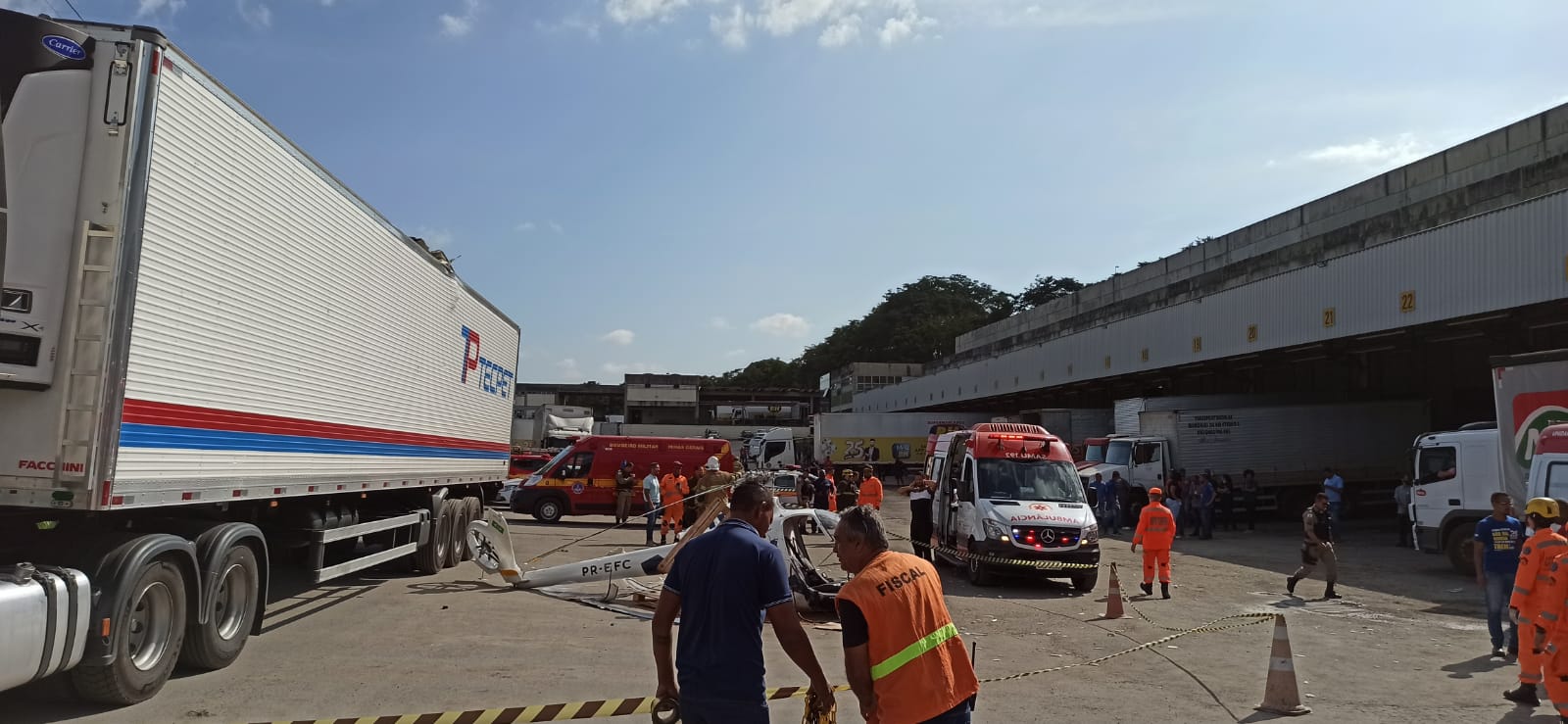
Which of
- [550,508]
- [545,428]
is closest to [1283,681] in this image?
[550,508]

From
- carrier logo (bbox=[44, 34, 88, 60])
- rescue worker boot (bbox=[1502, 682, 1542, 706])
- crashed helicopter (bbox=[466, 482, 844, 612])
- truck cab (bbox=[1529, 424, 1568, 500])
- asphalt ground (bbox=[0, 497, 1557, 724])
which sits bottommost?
asphalt ground (bbox=[0, 497, 1557, 724])

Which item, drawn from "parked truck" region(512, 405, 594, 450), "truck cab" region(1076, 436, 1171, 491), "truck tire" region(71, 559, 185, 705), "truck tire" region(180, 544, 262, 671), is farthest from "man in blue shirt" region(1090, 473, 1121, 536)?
"parked truck" region(512, 405, 594, 450)

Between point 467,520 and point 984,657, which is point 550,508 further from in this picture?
point 984,657

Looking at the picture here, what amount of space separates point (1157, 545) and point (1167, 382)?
28563 mm

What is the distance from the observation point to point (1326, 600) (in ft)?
44.0

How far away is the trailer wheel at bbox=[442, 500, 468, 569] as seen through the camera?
14.5 meters

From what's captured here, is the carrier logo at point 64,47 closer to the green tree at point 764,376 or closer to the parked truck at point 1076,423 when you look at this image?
the parked truck at point 1076,423

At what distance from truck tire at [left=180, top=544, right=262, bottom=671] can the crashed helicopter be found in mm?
4007

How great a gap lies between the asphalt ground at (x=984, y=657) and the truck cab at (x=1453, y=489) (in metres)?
1.93

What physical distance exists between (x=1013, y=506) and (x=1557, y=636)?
7.81m

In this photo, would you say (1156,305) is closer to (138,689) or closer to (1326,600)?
(1326,600)

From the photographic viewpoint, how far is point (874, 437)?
49.9m

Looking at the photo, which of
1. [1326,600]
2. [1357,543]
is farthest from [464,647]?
[1357,543]

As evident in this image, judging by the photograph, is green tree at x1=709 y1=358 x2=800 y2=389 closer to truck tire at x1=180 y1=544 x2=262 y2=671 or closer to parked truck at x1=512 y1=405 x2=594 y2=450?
parked truck at x1=512 y1=405 x2=594 y2=450
